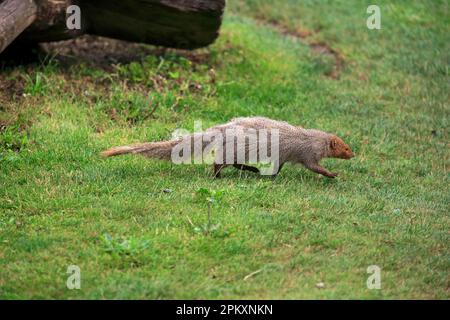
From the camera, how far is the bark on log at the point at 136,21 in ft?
23.7

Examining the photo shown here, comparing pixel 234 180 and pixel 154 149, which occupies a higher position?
pixel 154 149

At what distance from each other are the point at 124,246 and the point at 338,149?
2499 millimetres

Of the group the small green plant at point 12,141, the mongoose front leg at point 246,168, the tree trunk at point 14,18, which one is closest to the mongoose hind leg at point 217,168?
the mongoose front leg at point 246,168

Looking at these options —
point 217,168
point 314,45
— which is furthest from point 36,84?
point 314,45

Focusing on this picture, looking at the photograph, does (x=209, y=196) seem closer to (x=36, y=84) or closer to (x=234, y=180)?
(x=234, y=180)

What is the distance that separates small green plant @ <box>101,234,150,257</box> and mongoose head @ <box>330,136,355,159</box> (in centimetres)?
226

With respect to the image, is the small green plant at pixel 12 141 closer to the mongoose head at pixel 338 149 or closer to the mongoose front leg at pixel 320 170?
the mongoose front leg at pixel 320 170

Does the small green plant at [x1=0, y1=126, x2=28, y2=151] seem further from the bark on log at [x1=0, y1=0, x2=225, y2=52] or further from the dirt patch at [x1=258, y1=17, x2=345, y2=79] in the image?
the dirt patch at [x1=258, y1=17, x2=345, y2=79]

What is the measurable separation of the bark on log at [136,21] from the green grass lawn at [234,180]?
37cm

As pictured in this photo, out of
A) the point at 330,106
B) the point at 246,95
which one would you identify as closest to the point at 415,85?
the point at 330,106

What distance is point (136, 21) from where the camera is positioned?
25.8 feet

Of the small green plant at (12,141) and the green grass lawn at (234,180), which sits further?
the small green plant at (12,141)
